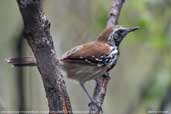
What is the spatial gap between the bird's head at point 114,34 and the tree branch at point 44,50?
1.76m

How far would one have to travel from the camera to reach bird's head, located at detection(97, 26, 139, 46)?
385 cm

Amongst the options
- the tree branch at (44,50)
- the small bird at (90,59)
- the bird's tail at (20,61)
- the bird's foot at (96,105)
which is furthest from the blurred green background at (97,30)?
the tree branch at (44,50)

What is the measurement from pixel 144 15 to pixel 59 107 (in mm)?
2246

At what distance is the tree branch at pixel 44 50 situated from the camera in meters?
1.75

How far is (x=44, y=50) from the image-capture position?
6.27 feet

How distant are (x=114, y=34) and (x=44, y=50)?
203cm

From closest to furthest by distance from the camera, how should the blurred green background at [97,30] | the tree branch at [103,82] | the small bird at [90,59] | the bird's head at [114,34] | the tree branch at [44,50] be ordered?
the tree branch at [44,50] < the tree branch at [103,82] < the small bird at [90,59] < the bird's head at [114,34] < the blurred green background at [97,30]

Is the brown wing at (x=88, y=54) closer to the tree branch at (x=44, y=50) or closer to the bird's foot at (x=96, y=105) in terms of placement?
the bird's foot at (x=96, y=105)

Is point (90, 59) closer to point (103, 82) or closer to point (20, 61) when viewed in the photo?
point (103, 82)

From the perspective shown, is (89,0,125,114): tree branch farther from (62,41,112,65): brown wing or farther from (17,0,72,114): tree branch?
(17,0,72,114): tree branch

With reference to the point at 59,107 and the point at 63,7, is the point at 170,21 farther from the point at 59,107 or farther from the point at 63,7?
the point at 59,107

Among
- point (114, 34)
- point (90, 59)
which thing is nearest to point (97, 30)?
point (114, 34)

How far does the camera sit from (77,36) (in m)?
4.33

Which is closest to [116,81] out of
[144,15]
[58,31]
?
[58,31]
